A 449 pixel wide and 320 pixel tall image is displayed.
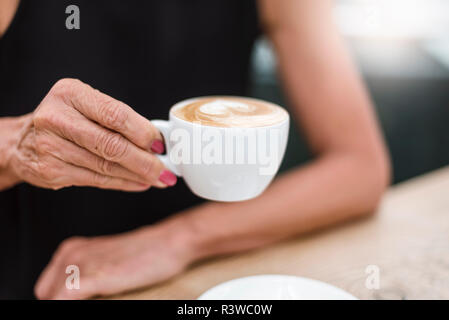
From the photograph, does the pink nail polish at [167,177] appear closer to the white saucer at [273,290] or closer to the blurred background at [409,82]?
the white saucer at [273,290]

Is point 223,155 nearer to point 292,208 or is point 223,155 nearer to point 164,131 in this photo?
point 164,131

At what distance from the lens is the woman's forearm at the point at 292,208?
467 millimetres

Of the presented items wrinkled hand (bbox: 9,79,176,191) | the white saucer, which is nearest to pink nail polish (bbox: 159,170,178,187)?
wrinkled hand (bbox: 9,79,176,191)

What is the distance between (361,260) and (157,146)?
0.87ft

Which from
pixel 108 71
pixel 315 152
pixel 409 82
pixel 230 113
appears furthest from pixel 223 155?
pixel 409 82

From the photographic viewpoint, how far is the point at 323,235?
51cm

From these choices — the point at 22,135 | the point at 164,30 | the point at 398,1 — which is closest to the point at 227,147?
the point at 22,135

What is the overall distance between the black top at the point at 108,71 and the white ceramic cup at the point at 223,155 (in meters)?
0.04

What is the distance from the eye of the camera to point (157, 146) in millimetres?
315

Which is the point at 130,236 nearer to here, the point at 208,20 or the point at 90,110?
the point at 90,110

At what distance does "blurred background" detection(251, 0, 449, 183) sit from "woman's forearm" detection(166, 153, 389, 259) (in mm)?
701

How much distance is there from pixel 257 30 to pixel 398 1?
75cm

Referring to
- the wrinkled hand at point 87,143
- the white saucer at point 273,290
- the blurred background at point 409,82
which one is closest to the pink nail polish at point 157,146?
the wrinkled hand at point 87,143

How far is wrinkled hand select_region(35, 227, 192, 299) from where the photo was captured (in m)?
0.39
